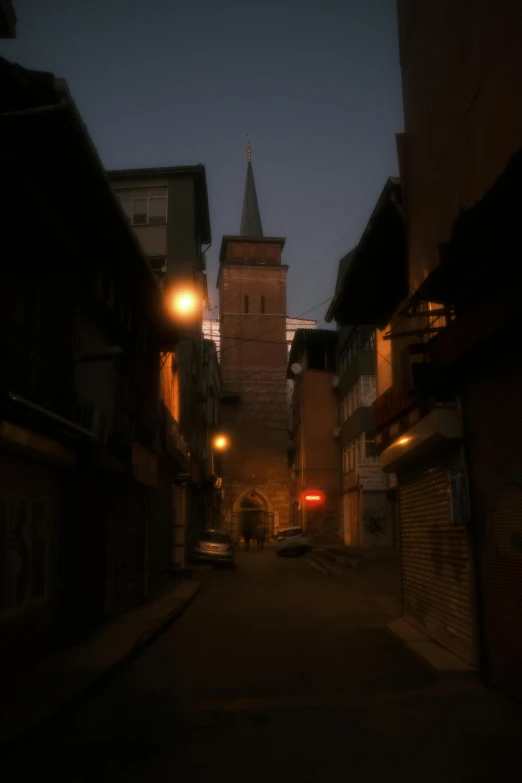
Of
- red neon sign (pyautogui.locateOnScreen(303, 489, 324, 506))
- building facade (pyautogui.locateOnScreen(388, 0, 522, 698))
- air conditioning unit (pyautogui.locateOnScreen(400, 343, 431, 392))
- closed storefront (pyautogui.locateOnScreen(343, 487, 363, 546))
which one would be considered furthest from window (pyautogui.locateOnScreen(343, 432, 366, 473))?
air conditioning unit (pyautogui.locateOnScreen(400, 343, 431, 392))

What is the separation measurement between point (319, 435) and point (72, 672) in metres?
39.1

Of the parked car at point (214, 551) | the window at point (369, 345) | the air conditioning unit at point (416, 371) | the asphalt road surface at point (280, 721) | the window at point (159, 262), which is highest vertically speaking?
the window at point (159, 262)

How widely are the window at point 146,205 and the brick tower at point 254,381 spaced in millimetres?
26205

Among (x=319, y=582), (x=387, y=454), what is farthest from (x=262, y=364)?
(x=387, y=454)

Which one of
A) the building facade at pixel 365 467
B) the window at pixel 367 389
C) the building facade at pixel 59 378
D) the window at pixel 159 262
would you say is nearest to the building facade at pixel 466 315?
the building facade at pixel 59 378

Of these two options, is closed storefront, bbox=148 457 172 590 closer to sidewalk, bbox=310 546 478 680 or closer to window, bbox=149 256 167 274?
sidewalk, bbox=310 546 478 680

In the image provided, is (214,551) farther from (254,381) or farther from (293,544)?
(254,381)

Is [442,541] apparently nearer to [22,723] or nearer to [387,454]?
[387,454]

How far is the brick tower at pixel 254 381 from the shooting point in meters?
54.3

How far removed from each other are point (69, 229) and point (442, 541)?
6540 mm

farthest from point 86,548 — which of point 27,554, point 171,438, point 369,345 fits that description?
point 369,345

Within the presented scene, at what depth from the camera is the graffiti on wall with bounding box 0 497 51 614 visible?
24.6 feet

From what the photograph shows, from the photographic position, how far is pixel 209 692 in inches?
305

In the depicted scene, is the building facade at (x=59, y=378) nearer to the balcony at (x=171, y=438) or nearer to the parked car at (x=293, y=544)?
the balcony at (x=171, y=438)
